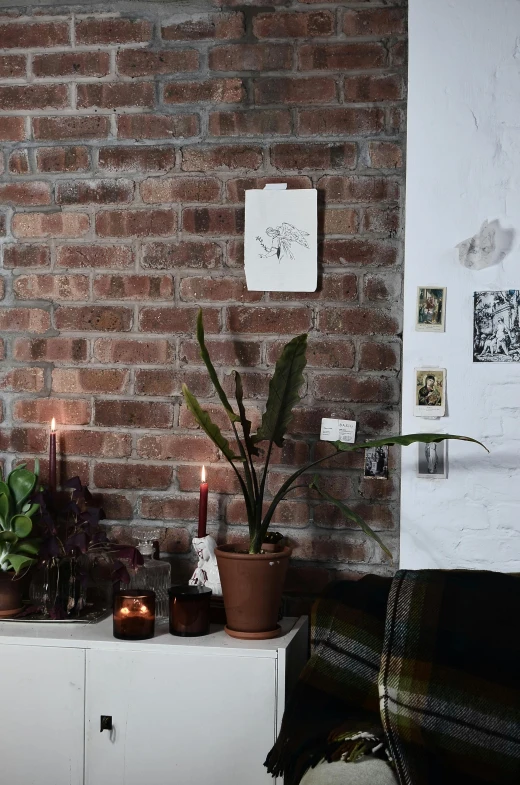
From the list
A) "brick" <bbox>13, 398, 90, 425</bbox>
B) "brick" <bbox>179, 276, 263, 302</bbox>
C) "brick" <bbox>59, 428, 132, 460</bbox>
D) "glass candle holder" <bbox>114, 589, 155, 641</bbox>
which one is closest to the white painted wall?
"brick" <bbox>179, 276, 263, 302</bbox>

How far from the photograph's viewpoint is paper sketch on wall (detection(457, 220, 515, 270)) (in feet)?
6.53

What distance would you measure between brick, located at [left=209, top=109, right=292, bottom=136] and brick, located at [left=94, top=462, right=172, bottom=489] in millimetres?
943

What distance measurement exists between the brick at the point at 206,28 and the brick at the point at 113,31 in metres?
0.06

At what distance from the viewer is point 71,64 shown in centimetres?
226

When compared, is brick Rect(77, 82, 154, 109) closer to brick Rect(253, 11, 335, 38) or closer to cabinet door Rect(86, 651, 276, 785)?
brick Rect(253, 11, 335, 38)

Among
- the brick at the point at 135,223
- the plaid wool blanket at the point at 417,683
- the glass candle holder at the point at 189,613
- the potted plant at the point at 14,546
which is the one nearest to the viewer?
the plaid wool blanket at the point at 417,683


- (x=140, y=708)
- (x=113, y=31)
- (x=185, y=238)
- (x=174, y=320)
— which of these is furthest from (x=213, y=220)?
(x=140, y=708)

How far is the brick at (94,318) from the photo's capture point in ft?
7.32

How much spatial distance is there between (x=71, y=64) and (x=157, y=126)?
316mm

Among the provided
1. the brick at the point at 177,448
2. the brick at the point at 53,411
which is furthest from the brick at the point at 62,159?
the brick at the point at 177,448

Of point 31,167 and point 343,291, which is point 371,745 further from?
point 31,167

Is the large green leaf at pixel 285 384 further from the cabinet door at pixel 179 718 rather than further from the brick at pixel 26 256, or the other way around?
the brick at pixel 26 256

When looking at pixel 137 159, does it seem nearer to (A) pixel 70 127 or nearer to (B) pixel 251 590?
(A) pixel 70 127

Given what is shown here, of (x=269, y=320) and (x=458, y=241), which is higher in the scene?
(x=458, y=241)
